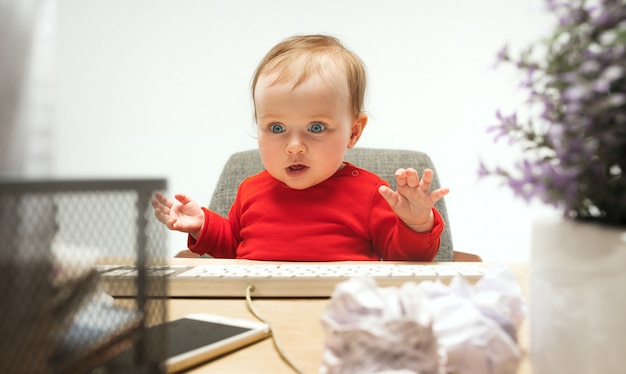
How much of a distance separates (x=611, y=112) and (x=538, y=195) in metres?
0.06

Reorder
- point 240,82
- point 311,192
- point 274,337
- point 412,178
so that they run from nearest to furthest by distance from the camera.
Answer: point 274,337 → point 412,178 → point 311,192 → point 240,82

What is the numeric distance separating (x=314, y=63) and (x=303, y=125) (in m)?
0.14

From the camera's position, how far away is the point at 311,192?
1.20 meters

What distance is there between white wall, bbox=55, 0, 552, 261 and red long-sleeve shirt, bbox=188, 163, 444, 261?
3.67 feet

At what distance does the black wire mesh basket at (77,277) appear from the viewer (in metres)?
0.27

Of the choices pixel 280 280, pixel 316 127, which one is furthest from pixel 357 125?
pixel 280 280

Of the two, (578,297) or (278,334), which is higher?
(578,297)

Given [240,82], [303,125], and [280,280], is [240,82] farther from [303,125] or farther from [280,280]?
[280,280]

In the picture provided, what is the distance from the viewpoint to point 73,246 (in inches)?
11.8

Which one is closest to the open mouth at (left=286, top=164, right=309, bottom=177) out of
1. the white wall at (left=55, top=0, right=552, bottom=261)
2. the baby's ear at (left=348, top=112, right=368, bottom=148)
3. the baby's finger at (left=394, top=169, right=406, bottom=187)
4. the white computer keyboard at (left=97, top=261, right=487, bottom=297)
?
the baby's ear at (left=348, top=112, right=368, bottom=148)

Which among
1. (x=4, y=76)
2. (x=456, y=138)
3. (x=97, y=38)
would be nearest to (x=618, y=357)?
(x=4, y=76)

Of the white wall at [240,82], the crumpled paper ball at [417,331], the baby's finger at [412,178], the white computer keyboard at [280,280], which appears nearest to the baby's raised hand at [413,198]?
the baby's finger at [412,178]

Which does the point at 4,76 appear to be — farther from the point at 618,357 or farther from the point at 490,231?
the point at 490,231

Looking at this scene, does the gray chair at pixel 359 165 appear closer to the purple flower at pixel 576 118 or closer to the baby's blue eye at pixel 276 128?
the baby's blue eye at pixel 276 128
